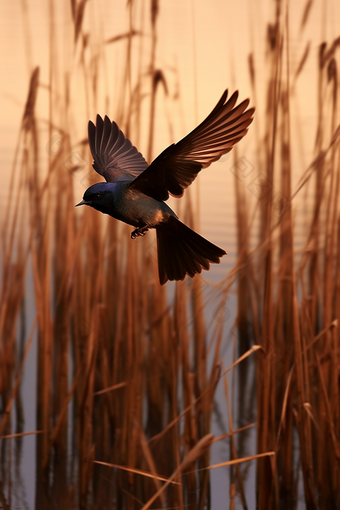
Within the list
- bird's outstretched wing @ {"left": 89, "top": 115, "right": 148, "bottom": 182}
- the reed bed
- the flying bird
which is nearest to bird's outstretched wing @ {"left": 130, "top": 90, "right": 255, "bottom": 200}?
the flying bird

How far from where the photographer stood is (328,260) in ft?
6.08

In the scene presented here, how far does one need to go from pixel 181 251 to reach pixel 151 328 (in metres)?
1.24

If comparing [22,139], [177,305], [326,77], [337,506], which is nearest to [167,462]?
[337,506]

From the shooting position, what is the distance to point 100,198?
0.92 metres

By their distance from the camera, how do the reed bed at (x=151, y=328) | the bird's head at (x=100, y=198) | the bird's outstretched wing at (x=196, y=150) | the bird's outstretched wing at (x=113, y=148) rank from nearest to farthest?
1. the bird's outstretched wing at (x=196, y=150)
2. the bird's head at (x=100, y=198)
3. the bird's outstretched wing at (x=113, y=148)
4. the reed bed at (x=151, y=328)

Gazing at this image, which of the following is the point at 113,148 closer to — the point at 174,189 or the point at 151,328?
the point at 174,189

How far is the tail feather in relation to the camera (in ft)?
3.40

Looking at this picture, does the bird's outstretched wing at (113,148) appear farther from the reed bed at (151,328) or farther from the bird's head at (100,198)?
the bird's head at (100,198)

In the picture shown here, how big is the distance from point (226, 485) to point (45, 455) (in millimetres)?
720

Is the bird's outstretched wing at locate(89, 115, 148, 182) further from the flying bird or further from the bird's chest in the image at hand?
the bird's chest

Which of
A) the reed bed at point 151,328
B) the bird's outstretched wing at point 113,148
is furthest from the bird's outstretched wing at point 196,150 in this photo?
the reed bed at point 151,328

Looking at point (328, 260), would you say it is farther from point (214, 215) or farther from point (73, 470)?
point (214, 215)

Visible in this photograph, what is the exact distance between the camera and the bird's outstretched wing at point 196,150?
80 centimetres

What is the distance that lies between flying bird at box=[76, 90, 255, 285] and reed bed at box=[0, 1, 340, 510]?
0.39 metres
